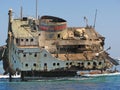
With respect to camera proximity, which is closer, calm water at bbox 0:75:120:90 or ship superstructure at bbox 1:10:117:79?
calm water at bbox 0:75:120:90

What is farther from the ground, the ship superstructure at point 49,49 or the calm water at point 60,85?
the ship superstructure at point 49,49

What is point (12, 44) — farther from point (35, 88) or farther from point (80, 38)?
point (35, 88)

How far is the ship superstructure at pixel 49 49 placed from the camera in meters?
77.1

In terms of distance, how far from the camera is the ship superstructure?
77.1 metres

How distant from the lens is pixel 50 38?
81.6 m

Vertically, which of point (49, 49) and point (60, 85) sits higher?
point (49, 49)

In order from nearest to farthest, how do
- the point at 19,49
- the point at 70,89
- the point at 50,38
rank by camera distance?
the point at 70,89, the point at 19,49, the point at 50,38

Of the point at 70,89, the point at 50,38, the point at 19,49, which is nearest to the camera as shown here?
the point at 70,89

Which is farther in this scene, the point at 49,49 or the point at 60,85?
the point at 49,49

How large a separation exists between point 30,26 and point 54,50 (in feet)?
18.7

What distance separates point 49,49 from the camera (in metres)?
79.5

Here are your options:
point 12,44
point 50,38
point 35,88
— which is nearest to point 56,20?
point 50,38

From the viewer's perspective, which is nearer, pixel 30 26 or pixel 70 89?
pixel 70 89

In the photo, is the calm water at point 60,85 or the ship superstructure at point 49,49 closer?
the calm water at point 60,85
